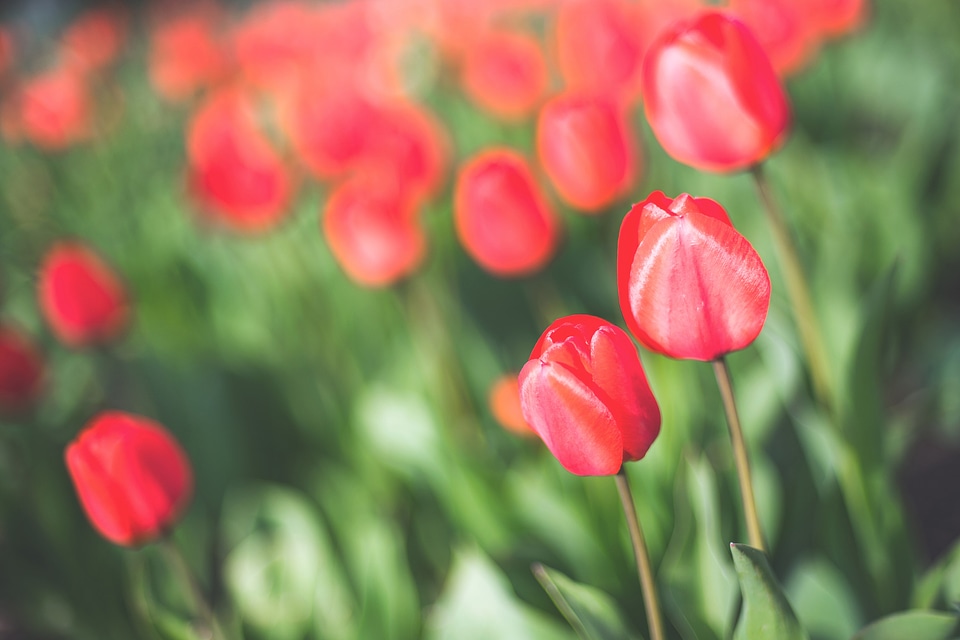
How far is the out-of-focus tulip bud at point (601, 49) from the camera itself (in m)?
1.41

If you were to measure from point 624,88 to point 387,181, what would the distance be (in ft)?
1.76

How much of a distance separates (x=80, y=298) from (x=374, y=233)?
1.69 feet

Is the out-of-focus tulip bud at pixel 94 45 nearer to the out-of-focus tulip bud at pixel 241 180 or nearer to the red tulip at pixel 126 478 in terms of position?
the out-of-focus tulip bud at pixel 241 180

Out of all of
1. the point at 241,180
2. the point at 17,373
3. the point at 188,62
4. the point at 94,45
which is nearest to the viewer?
the point at 17,373

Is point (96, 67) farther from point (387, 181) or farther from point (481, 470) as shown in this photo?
point (481, 470)

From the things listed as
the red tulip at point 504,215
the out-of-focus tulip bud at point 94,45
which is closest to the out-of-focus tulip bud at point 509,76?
the red tulip at point 504,215

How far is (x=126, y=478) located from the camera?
67 cm

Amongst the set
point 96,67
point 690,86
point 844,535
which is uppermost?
point 96,67

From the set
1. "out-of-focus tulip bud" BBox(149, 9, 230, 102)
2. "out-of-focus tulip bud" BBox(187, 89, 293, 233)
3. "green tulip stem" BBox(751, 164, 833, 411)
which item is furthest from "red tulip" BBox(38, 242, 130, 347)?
"out-of-focus tulip bud" BBox(149, 9, 230, 102)

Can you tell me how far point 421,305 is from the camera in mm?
1428

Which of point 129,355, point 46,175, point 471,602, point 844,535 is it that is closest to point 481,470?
point 471,602

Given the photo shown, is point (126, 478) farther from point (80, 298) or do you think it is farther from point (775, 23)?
point (775, 23)

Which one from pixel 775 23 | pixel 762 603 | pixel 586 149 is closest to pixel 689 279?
pixel 762 603

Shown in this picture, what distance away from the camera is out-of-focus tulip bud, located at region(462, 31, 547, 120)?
1795mm
